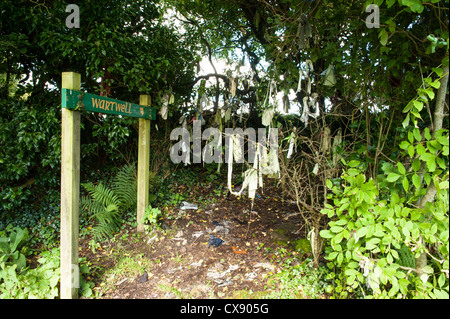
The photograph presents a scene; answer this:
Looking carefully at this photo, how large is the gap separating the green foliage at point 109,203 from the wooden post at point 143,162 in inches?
16.2

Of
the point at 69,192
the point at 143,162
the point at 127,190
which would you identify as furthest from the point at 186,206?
the point at 69,192

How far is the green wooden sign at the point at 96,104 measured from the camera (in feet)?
8.63

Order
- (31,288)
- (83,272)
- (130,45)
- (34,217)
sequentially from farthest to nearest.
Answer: (34,217) < (130,45) < (83,272) < (31,288)

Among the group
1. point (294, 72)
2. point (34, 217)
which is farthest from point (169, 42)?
point (34, 217)

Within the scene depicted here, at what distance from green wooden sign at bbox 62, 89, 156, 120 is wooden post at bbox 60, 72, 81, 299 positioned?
7 cm

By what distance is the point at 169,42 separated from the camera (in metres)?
4.93

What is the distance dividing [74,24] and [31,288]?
3.27m

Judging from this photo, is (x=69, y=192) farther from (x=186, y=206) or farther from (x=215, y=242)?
(x=186, y=206)

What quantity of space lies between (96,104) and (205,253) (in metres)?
2.11

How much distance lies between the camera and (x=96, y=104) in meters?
2.93

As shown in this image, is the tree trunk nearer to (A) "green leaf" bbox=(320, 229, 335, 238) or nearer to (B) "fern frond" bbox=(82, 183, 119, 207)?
(A) "green leaf" bbox=(320, 229, 335, 238)

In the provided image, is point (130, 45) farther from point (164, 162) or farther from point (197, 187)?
point (197, 187)

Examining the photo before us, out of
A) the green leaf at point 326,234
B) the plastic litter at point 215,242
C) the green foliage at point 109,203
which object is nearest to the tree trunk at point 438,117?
the green leaf at point 326,234

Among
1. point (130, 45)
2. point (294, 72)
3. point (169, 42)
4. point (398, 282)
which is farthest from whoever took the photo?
point (169, 42)
